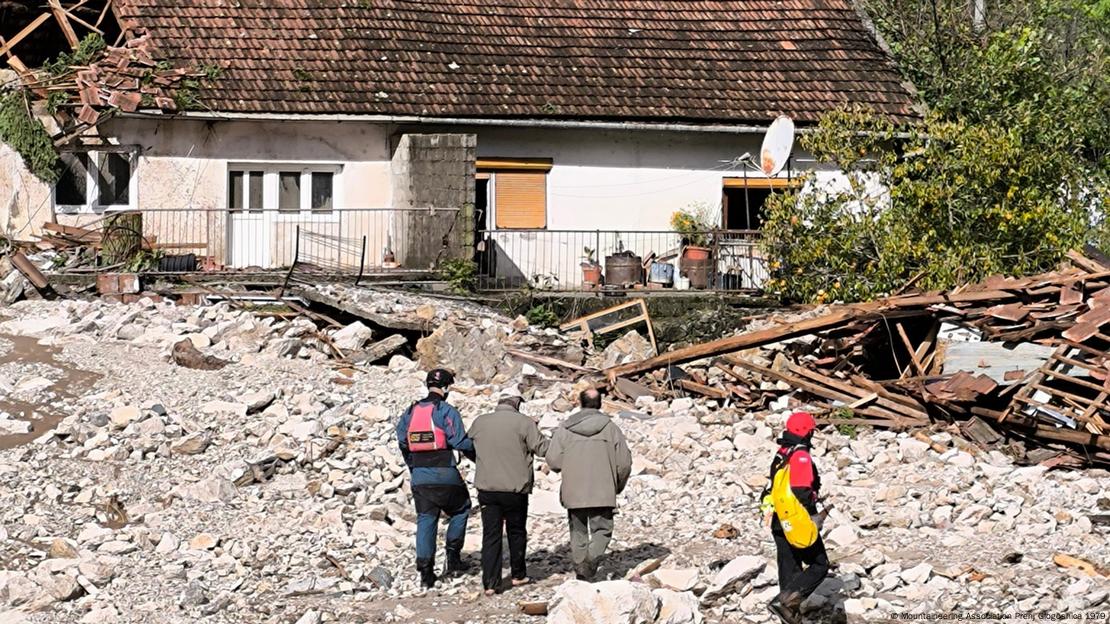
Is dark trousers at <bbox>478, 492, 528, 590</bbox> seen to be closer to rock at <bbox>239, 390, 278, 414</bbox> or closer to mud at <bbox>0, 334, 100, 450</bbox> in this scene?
rock at <bbox>239, 390, 278, 414</bbox>

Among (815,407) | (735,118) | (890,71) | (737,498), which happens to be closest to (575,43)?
(735,118)

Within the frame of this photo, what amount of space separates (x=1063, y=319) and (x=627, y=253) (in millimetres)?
9360

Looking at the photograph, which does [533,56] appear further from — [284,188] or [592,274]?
[284,188]

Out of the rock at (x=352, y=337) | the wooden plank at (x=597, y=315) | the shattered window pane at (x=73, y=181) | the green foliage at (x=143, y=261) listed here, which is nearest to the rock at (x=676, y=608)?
the rock at (x=352, y=337)

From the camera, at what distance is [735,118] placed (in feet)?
86.7

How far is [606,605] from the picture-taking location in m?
11.3

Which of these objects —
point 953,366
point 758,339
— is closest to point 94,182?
point 758,339

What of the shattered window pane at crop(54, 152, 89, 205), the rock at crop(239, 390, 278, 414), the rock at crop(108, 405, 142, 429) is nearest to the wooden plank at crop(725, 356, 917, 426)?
the rock at crop(239, 390, 278, 414)

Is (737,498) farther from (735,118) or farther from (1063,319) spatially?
(735,118)

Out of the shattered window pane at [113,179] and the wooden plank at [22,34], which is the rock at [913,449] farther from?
the wooden plank at [22,34]

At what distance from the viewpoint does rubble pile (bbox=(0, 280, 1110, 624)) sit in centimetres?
1227

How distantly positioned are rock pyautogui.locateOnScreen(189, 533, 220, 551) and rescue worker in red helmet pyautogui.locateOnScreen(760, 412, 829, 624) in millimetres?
5023

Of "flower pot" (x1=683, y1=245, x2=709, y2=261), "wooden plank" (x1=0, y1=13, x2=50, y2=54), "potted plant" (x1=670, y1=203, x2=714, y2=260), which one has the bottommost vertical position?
"flower pot" (x1=683, y1=245, x2=709, y2=261)

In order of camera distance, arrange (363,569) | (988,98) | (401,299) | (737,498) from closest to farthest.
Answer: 1. (363,569)
2. (737,498)
3. (401,299)
4. (988,98)
